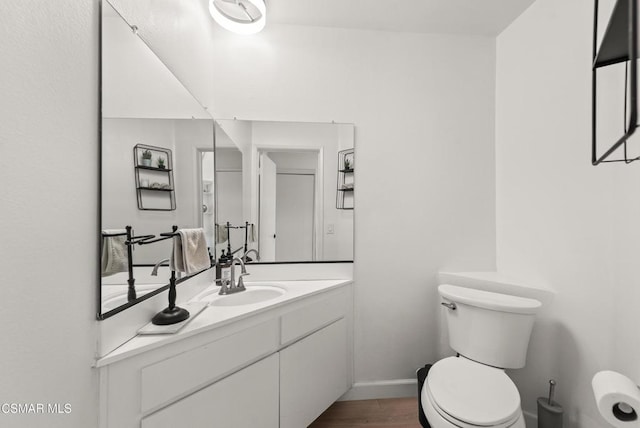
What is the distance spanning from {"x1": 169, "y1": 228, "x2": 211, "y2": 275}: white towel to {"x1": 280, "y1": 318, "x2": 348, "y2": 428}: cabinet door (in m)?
0.62

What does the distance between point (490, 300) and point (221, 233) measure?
1.68 m

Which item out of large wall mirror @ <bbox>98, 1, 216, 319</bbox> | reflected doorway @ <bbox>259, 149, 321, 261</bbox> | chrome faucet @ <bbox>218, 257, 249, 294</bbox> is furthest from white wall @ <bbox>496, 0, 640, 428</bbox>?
large wall mirror @ <bbox>98, 1, 216, 319</bbox>

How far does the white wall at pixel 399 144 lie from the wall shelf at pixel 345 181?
0.21 ft

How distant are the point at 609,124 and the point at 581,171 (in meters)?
0.25

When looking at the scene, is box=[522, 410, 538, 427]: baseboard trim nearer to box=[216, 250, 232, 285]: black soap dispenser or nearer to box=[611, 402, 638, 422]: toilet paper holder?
box=[611, 402, 638, 422]: toilet paper holder

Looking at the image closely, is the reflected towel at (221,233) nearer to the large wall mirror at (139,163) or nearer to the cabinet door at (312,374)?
the large wall mirror at (139,163)

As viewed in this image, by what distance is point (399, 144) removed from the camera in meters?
1.87

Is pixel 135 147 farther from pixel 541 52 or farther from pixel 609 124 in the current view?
pixel 541 52

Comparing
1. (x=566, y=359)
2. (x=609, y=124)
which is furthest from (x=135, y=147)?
(x=566, y=359)

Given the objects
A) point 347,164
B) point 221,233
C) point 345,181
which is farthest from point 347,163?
point 221,233

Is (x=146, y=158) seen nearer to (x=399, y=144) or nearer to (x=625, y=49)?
(x=399, y=144)

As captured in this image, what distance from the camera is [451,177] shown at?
189cm

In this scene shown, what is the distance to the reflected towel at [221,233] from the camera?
167 cm

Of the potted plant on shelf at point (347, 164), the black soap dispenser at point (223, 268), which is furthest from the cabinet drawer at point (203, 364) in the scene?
the potted plant on shelf at point (347, 164)
